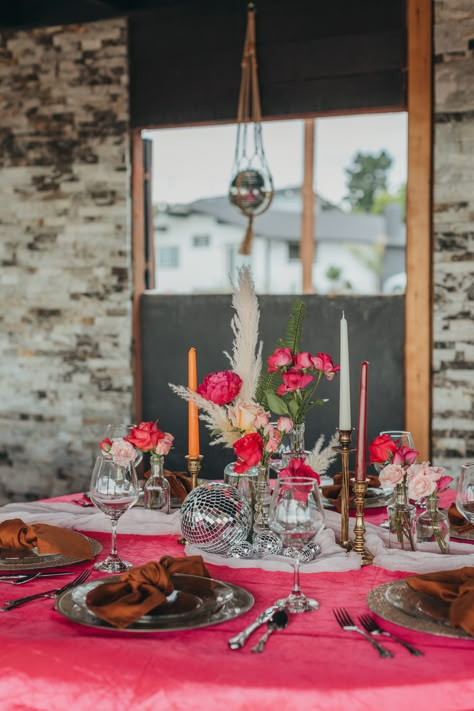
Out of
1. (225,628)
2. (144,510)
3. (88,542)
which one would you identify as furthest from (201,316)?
(225,628)

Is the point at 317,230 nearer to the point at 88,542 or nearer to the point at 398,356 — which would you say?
the point at 398,356

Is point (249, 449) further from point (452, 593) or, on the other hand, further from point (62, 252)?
point (62, 252)

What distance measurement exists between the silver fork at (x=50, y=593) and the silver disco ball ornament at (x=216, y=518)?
23 centimetres

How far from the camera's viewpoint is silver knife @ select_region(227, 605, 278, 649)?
1135mm

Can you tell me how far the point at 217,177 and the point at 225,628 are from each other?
15.6ft

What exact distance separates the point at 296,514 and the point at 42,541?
0.57m

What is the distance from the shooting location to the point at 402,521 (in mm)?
1630

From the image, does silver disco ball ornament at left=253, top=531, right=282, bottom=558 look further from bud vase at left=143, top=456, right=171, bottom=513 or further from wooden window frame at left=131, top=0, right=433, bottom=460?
wooden window frame at left=131, top=0, right=433, bottom=460

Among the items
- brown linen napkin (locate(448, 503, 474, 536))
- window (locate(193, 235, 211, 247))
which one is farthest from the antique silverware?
window (locate(193, 235, 211, 247))

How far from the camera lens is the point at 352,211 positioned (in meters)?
9.16

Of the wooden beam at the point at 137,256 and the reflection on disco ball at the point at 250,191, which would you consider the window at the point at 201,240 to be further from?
the reflection on disco ball at the point at 250,191

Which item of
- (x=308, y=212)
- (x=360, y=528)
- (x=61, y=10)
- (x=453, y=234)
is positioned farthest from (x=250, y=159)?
(x=360, y=528)

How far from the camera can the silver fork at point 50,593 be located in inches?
51.5

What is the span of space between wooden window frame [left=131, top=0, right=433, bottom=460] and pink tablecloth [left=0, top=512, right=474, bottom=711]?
8.56 feet
